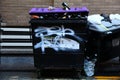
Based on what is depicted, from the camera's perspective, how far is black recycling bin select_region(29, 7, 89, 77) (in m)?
9.56

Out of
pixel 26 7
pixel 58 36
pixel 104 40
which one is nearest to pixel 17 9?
pixel 26 7

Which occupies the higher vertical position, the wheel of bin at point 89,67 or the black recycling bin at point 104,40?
the black recycling bin at point 104,40

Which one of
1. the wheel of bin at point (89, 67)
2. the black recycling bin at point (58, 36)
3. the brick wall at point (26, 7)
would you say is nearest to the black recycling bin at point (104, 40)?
the wheel of bin at point (89, 67)

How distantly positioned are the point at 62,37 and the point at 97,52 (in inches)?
35.4

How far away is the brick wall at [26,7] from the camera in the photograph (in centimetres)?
1182

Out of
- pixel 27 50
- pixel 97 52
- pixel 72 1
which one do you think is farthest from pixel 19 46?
pixel 97 52

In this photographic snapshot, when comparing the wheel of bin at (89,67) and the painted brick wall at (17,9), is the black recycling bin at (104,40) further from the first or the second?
the painted brick wall at (17,9)

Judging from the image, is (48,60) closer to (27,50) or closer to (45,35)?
(45,35)

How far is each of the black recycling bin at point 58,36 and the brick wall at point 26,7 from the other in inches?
88.1

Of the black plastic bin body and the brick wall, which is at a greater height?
the brick wall

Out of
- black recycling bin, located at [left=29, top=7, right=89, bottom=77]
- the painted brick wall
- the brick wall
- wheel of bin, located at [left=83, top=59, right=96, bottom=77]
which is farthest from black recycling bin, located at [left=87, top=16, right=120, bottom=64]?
the painted brick wall

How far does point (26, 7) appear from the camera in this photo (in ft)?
38.9

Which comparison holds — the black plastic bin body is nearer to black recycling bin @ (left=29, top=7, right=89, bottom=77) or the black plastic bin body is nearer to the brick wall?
black recycling bin @ (left=29, top=7, right=89, bottom=77)

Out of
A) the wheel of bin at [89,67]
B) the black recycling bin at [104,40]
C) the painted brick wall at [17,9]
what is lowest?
the wheel of bin at [89,67]
